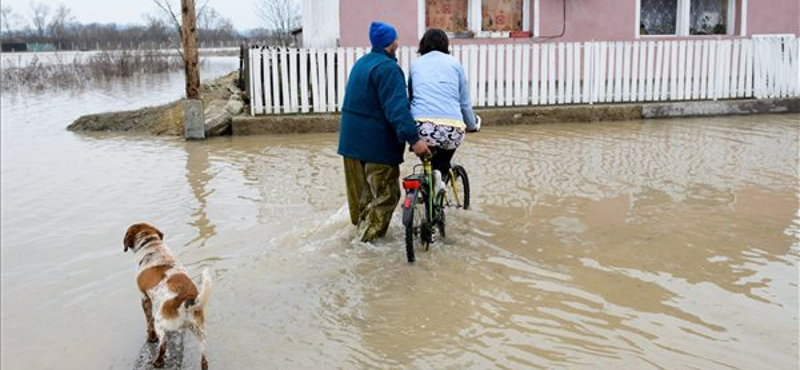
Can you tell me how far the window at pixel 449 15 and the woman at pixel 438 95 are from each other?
370 inches

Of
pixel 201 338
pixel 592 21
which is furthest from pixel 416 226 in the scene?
pixel 592 21

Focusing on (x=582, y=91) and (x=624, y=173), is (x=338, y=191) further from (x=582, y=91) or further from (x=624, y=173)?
(x=582, y=91)

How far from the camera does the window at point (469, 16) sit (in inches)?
608

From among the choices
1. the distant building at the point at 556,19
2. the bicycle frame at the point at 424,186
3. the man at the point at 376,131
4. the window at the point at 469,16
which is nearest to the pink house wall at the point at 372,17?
the distant building at the point at 556,19

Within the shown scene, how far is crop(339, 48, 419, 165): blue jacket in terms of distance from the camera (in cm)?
585

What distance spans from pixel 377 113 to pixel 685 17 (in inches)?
483

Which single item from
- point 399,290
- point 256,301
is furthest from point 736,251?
point 256,301

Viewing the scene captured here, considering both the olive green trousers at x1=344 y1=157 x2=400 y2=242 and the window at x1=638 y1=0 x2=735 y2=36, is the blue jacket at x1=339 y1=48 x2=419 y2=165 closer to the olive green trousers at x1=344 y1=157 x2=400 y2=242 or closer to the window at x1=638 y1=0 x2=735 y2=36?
the olive green trousers at x1=344 y1=157 x2=400 y2=242

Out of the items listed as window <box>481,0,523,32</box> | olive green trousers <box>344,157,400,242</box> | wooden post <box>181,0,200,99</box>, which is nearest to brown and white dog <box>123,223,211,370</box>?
olive green trousers <box>344,157,400,242</box>

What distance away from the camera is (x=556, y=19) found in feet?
52.0

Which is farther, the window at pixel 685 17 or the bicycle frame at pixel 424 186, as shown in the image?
the window at pixel 685 17

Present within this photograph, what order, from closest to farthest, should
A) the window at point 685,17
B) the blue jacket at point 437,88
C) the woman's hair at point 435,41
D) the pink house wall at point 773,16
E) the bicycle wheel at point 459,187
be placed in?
1. the blue jacket at point 437,88
2. the woman's hair at point 435,41
3. the bicycle wheel at point 459,187
4. the window at point 685,17
5. the pink house wall at point 773,16

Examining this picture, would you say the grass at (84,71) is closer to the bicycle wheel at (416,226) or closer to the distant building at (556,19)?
the distant building at (556,19)

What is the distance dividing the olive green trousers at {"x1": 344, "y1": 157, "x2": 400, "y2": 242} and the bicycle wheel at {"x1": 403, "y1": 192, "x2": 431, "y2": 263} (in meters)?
0.29
